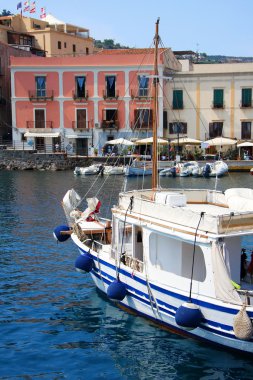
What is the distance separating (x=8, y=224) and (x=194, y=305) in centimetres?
1585

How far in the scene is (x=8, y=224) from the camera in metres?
26.4

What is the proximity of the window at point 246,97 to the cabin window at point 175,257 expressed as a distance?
143 feet

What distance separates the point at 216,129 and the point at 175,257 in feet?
143

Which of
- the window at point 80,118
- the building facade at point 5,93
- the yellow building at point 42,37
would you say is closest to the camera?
the window at point 80,118

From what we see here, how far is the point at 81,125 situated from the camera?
56.2 meters

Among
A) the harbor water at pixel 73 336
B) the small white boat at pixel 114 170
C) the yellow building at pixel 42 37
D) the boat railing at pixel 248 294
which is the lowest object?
the harbor water at pixel 73 336

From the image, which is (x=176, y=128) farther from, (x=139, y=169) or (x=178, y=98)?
(x=139, y=169)

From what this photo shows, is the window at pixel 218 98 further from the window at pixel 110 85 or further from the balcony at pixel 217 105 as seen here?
the window at pixel 110 85

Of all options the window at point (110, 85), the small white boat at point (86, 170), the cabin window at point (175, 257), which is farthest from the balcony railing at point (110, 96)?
the cabin window at point (175, 257)

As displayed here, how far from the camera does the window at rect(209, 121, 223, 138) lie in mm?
55719

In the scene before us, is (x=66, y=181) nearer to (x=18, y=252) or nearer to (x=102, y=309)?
(x=18, y=252)

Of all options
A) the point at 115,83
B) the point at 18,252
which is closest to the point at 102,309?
the point at 18,252

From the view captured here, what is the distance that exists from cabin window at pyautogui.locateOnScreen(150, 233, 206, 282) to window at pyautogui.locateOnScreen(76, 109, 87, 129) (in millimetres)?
43040

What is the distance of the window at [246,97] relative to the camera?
55125mm
